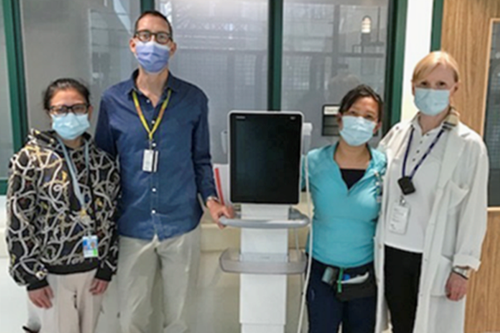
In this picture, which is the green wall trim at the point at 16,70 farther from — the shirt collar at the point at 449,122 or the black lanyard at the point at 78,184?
the shirt collar at the point at 449,122

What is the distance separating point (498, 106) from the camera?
93.5 inches

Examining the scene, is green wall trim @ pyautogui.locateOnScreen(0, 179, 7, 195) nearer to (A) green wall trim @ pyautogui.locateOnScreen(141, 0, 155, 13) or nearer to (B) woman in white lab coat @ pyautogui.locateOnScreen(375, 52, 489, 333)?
(A) green wall trim @ pyautogui.locateOnScreen(141, 0, 155, 13)

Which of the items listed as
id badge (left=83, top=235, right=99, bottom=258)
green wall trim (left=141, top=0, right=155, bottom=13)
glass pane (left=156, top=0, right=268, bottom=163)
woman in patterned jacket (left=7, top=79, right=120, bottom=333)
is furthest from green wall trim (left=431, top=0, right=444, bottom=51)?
id badge (left=83, top=235, right=99, bottom=258)

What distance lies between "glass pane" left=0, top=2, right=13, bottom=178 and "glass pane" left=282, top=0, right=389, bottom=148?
1.52m

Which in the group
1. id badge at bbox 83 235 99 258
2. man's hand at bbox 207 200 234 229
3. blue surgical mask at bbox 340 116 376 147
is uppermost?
blue surgical mask at bbox 340 116 376 147

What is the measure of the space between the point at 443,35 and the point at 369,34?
393 mm

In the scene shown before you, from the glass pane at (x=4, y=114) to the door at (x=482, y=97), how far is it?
7.76 feet

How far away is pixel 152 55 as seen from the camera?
1632 mm

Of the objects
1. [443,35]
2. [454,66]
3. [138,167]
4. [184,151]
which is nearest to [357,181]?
[454,66]

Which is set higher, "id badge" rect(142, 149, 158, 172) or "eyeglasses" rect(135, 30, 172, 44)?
"eyeglasses" rect(135, 30, 172, 44)

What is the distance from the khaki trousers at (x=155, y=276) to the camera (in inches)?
68.3

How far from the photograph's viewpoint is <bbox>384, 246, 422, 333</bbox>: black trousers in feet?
5.24

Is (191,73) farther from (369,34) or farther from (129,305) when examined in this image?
(129,305)

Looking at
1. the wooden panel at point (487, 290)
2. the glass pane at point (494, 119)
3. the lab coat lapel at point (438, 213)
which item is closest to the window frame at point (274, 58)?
the glass pane at point (494, 119)
